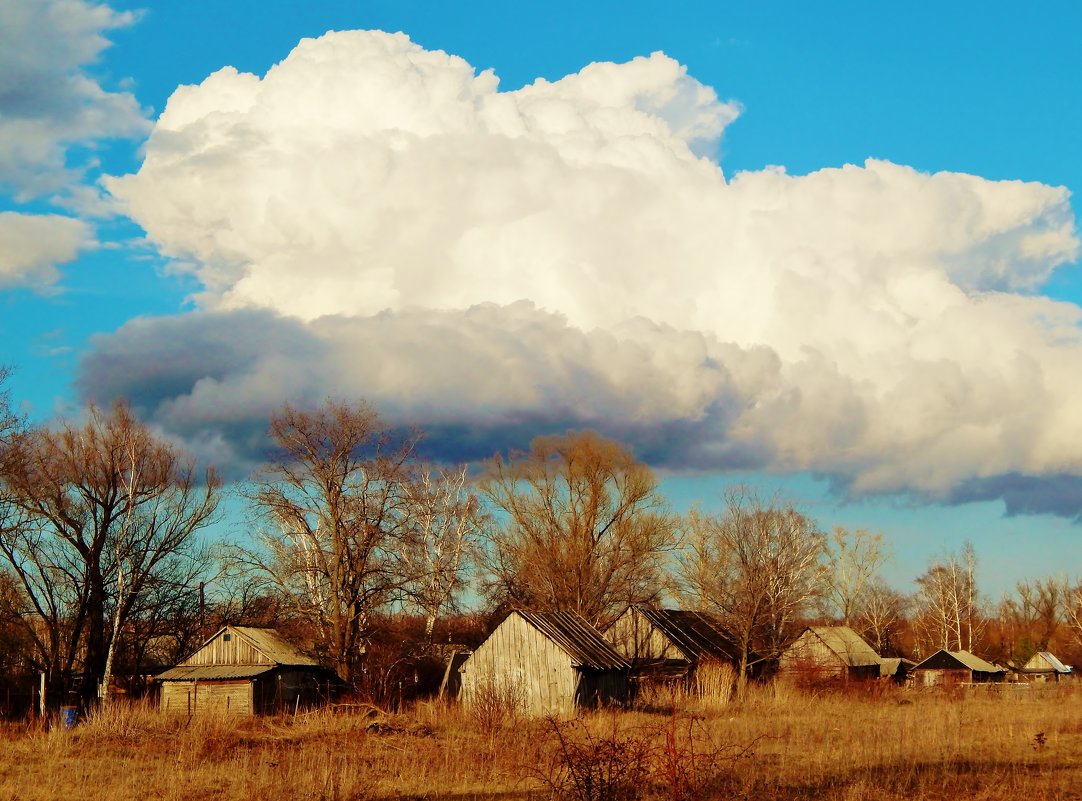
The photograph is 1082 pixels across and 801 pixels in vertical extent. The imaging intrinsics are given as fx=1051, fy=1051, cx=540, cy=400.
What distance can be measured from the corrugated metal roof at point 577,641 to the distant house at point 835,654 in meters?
18.1

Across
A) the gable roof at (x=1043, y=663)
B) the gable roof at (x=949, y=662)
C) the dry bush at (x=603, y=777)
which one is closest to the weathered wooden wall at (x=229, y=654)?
the dry bush at (x=603, y=777)

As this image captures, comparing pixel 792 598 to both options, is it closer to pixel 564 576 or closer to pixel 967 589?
pixel 564 576

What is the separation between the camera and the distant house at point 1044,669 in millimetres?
81750

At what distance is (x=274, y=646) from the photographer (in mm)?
45000

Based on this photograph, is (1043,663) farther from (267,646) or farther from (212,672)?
(212,672)

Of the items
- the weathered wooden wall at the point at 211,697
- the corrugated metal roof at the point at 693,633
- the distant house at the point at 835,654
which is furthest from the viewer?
the distant house at the point at 835,654

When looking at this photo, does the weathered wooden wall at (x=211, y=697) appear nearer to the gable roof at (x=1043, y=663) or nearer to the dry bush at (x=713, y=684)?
the dry bush at (x=713, y=684)

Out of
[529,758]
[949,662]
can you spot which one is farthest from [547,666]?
[949,662]

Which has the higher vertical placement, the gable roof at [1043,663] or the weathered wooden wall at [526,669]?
the weathered wooden wall at [526,669]

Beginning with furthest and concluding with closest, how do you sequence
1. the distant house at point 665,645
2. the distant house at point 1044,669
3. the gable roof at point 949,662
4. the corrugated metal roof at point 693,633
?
the distant house at point 1044,669
the gable roof at point 949,662
the corrugated metal roof at point 693,633
the distant house at point 665,645

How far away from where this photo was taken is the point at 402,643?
1823 inches

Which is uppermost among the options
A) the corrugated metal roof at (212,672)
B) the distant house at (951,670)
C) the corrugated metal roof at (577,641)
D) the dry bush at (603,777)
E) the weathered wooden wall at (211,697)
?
the corrugated metal roof at (577,641)

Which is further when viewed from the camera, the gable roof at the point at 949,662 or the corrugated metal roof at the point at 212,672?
the gable roof at the point at 949,662

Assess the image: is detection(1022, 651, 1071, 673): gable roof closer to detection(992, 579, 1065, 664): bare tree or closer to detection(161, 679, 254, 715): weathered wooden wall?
detection(992, 579, 1065, 664): bare tree
